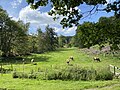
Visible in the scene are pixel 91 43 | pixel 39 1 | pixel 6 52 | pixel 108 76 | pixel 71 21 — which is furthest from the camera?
pixel 6 52

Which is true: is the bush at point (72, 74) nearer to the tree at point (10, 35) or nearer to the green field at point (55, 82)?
the green field at point (55, 82)

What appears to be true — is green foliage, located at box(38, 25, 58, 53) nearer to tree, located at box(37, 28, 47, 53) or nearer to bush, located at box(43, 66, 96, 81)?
tree, located at box(37, 28, 47, 53)

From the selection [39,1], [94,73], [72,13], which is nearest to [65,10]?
[72,13]

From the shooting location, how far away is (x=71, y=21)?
11.1m

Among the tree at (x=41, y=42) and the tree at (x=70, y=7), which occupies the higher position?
the tree at (x=41, y=42)

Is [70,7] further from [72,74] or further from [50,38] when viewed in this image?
[50,38]

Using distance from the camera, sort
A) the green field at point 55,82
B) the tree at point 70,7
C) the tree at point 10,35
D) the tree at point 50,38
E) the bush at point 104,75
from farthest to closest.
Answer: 1. the tree at point 50,38
2. the tree at point 10,35
3. the bush at point 104,75
4. the green field at point 55,82
5. the tree at point 70,7

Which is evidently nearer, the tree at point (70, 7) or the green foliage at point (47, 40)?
the tree at point (70, 7)

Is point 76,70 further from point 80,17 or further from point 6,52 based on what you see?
point 6,52

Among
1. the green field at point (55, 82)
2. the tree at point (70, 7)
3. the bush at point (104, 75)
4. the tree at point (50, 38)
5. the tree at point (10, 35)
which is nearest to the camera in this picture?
the tree at point (70, 7)

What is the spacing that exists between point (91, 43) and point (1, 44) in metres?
79.3

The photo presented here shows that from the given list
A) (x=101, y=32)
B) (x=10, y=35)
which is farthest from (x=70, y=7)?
(x=10, y=35)

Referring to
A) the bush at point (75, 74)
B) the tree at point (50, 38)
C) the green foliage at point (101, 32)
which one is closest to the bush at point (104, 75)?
the bush at point (75, 74)

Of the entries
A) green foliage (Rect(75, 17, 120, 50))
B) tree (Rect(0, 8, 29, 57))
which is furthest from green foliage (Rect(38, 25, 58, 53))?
green foliage (Rect(75, 17, 120, 50))
